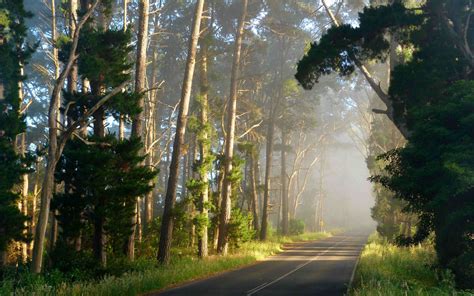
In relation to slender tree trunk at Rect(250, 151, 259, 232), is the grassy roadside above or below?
below

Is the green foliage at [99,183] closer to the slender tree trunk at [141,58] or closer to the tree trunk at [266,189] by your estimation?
the slender tree trunk at [141,58]

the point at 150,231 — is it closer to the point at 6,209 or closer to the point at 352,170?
the point at 6,209

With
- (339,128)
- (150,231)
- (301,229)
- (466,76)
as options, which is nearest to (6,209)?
(150,231)

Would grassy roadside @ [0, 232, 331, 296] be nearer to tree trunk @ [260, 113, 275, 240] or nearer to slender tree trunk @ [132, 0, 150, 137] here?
slender tree trunk @ [132, 0, 150, 137]

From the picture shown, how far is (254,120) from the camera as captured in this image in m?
39.4

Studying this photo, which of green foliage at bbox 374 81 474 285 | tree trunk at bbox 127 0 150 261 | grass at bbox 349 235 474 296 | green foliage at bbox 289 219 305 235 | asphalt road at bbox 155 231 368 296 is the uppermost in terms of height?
tree trunk at bbox 127 0 150 261

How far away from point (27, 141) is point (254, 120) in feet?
57.5

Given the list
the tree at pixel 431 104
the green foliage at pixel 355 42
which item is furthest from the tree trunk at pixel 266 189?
the green foliage at pixel 355 42

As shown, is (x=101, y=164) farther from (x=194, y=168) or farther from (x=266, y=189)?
(x=266, y=189)

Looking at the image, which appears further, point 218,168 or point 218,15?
point 218,15

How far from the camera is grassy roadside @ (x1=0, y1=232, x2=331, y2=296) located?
36.6 ft

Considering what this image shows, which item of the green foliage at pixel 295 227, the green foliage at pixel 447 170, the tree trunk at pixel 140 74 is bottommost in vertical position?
the green foliage at pixel 295 227

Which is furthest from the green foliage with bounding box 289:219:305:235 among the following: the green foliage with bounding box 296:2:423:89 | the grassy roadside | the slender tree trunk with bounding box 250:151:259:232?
the green foliage with bounding box 296:2:423:89

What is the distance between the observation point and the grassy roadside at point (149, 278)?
1114cm
